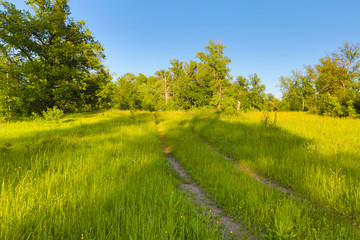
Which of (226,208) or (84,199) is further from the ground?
(84,199)

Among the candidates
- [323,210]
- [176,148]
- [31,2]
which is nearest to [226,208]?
[323,210]

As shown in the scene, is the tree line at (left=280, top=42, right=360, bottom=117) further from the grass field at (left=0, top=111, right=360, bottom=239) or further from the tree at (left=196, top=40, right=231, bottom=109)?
the tree at (left=196, top=40, right=231, bottom=109)

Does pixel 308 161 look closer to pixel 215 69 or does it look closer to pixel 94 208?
pixel 94 208

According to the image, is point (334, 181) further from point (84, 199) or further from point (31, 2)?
point (31, 2)

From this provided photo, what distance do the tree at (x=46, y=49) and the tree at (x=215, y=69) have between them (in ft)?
107

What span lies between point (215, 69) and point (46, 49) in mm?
39140

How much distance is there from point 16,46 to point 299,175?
77.2 feet

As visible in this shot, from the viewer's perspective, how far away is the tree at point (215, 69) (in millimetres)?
43031

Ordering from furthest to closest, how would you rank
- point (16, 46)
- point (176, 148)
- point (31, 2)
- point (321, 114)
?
point (321, 114)
point (31, 2)
point (16, 46)
point (176, 148)

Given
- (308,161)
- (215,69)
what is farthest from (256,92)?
(308,161)

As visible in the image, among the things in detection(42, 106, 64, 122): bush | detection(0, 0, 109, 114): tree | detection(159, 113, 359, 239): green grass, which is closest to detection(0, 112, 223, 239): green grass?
detection(159, 113, 359, 239): green grass

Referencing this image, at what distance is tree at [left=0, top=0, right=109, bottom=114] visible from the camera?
13.5m

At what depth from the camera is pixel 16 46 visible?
14.0 meters

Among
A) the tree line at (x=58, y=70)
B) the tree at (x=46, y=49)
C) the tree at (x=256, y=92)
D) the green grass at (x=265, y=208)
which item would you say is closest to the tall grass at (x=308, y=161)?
the green grass at (x=265, y=208)
